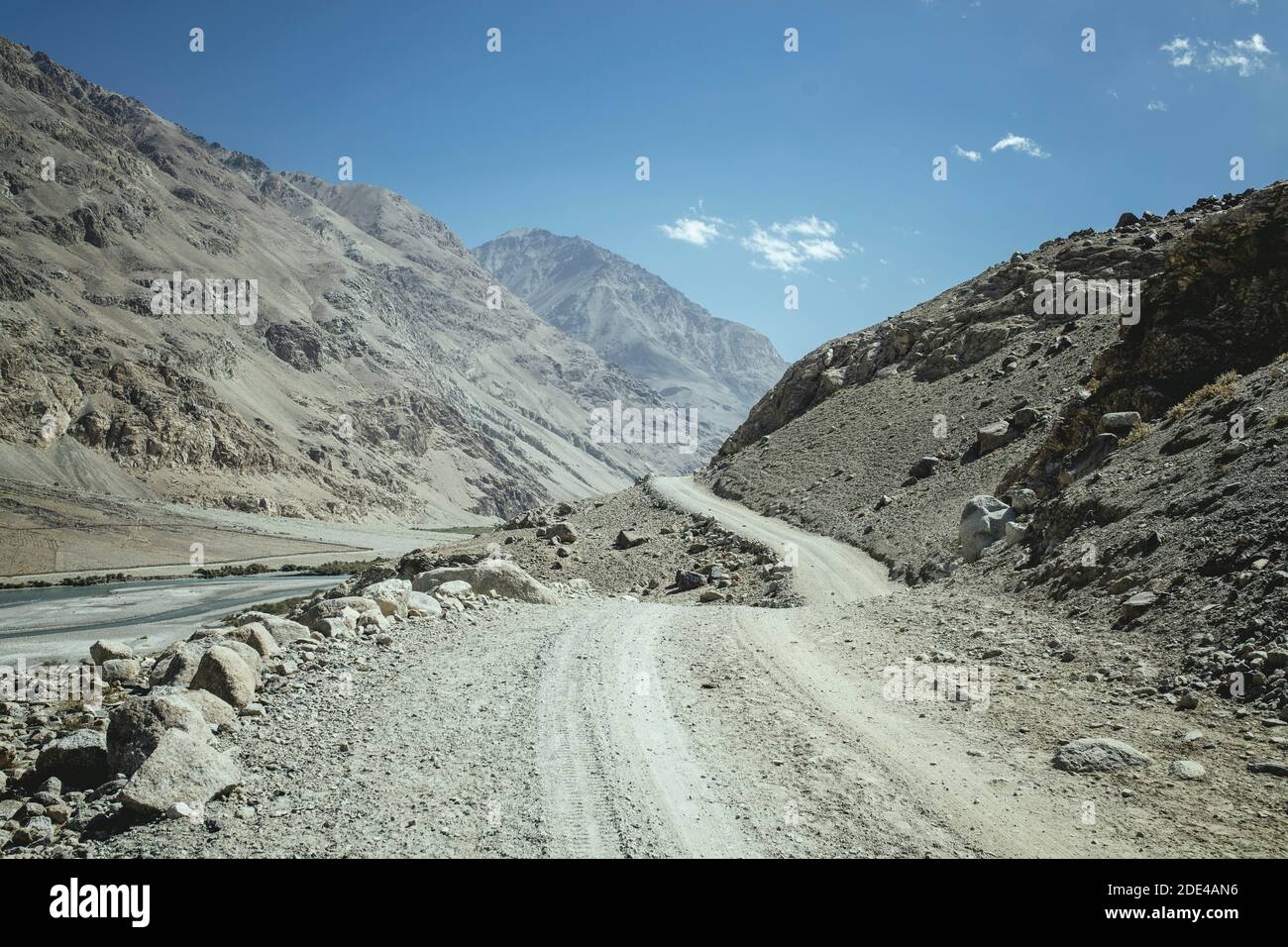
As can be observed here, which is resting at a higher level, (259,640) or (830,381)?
(830,381)

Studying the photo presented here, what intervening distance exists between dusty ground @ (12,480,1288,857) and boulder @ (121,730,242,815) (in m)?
0.30

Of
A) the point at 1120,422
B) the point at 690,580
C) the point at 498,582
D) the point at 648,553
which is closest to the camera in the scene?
the point at 498,582

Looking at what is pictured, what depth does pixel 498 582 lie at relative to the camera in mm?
17562

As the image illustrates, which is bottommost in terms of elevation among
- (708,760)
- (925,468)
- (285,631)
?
(708,760)

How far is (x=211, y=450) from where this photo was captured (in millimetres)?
113875

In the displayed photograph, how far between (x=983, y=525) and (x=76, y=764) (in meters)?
19.8

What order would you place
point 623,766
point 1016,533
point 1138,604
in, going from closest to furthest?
point 623,766 < point 1138,604 < point 1016,533

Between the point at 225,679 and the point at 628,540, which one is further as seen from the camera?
the point at 628,540

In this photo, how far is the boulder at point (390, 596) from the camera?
46.5ft

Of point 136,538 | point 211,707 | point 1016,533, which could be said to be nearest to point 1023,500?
point 1016,533

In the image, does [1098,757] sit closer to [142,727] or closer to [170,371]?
[142,727]

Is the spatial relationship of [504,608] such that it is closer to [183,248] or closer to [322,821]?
[322,821]

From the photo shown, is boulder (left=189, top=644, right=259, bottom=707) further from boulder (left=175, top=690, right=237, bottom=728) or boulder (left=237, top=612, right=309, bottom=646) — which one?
boulder (left=237, top=612, right=309, bottom=646)
